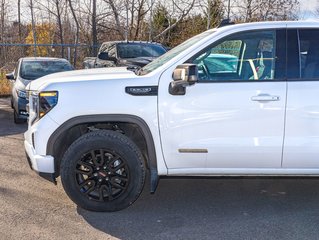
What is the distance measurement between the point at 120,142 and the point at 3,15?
2072cm

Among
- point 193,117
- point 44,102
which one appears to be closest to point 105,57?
point 44,102

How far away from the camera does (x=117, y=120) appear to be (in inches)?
150

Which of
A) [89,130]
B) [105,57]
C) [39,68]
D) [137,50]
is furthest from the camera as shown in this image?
[137,50]

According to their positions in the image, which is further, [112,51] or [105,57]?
[112,51]

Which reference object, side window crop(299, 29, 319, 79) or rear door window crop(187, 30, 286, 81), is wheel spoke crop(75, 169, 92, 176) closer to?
rear door window crop(187, 30, 286, 81)

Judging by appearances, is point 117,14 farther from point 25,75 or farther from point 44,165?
point 44,165

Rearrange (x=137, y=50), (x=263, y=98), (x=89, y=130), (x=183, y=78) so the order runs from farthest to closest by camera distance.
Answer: (x=137, y=50) < (x=89, y=130) < (x=263, y=98) < (x=183, y=78)

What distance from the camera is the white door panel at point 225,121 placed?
3.76 m

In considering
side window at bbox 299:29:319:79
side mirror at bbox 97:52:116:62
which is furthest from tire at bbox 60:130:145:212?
side mirror at bbox 97:52:116:62

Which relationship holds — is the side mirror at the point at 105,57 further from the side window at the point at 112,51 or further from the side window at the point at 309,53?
the side window at the point at 309,53

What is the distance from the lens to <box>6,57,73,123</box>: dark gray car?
8.16 metres

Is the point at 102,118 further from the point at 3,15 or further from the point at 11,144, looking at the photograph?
the point at 3,15

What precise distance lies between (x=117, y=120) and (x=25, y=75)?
609cm

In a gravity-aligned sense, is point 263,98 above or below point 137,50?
below
